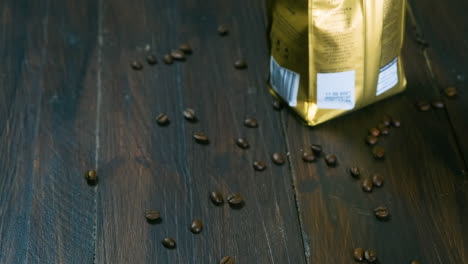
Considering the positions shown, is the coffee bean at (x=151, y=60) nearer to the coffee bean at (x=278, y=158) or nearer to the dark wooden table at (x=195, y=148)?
the dark wooden table at (x=195, y=148)

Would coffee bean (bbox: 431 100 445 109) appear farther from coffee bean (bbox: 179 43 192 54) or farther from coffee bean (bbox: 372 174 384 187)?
coffee bean (bbox: 179 43 192 54)

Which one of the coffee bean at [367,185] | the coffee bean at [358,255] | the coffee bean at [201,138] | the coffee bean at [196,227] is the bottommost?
the coffee bean at [358,255]

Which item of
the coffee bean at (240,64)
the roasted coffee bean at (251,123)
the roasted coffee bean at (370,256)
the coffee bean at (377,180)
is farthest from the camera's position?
the coffee bean at (240,64)

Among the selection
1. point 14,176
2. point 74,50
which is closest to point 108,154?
point 14,176

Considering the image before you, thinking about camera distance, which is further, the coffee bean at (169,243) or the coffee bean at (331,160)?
the coffee bean at (331,160)

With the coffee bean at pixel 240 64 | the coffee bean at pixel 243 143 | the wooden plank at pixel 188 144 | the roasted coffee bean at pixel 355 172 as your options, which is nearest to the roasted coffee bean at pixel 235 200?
the wooden plank at pixel 188 144

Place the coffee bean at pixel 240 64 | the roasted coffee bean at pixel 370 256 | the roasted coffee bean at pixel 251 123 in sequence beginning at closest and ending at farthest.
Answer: the roasted coffee bean at pixel 370 256, the roasted coffee bean at pixel 251 123, the coffee bean at pixel 240 64
